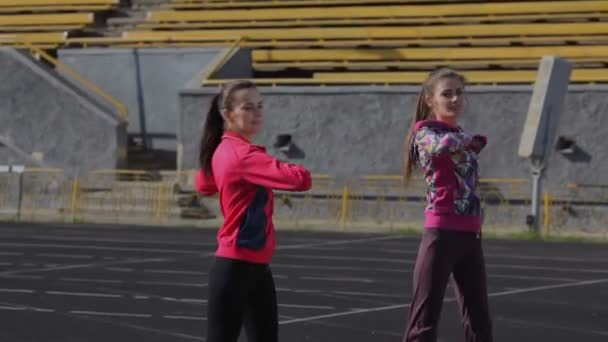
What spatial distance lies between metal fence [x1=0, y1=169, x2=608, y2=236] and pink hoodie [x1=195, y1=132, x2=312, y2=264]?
629 inches

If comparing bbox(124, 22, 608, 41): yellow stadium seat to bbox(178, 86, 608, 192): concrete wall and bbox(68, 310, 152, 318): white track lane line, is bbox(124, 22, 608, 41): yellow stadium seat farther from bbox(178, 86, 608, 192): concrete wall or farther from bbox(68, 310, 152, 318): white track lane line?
bbox(68, 310, 152, 318): white track lane line

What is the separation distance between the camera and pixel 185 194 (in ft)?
83.1

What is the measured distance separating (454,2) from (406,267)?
14.6 m

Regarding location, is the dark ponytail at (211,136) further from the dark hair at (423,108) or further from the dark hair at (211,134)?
the dark hair at (423,108)

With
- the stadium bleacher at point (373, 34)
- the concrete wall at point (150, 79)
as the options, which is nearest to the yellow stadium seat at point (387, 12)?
the stadium bleacher at point (373, 34)

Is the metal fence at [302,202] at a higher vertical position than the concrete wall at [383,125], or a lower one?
lower

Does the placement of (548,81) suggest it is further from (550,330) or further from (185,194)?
(550,330)

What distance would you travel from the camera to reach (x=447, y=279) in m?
6.96

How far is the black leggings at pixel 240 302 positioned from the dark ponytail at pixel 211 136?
46 cm

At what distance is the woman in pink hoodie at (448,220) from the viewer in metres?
6.91

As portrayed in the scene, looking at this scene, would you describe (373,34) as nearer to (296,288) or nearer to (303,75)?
(303,75)

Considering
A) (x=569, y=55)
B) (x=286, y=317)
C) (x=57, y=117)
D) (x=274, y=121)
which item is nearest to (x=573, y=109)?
(x=569, y=55)

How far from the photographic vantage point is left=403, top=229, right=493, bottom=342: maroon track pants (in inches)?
272

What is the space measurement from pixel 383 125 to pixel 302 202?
232cm
